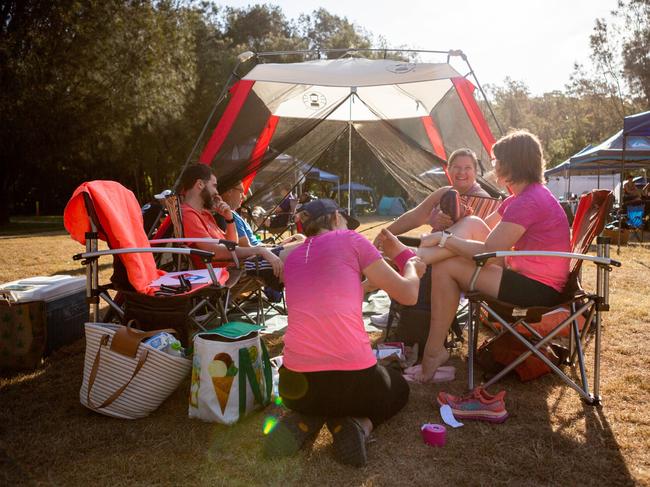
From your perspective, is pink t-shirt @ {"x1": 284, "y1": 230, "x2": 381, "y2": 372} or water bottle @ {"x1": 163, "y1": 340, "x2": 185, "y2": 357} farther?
water bottle @ {"x1": 163, "y1": 340, "x2": 185, "y2": 357}

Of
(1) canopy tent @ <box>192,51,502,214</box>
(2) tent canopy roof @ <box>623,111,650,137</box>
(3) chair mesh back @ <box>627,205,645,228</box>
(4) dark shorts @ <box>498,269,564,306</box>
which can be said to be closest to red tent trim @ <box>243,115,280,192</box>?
(1) canopy tent @ <box>192,51,502,214</box>

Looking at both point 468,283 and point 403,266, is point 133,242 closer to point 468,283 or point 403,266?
point 403,266

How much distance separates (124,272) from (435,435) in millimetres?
1815

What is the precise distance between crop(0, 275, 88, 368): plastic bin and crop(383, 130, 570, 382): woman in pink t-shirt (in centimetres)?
220

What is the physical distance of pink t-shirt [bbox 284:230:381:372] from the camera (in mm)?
1975

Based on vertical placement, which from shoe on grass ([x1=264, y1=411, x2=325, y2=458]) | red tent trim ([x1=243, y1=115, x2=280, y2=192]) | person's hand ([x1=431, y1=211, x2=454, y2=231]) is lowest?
shoe on grass ([x1=264, y1=411, x2=325, y2=458])

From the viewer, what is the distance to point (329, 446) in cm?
216

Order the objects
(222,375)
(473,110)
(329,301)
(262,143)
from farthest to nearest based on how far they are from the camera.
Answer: (262,143), (473,110), (222,375), (329,301)

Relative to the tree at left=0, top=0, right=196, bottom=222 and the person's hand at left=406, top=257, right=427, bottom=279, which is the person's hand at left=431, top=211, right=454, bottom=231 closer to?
the person's hand at left=406, top=257, right=427, bottom=279

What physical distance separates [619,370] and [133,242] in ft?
9.27

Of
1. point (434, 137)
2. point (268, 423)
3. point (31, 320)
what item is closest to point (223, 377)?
point (268, 423)

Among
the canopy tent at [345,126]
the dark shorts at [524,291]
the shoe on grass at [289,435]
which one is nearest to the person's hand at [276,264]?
the shoe on grass at [289,435]

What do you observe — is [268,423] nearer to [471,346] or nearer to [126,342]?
[126,342]

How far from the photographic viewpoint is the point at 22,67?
1259 centimetres
